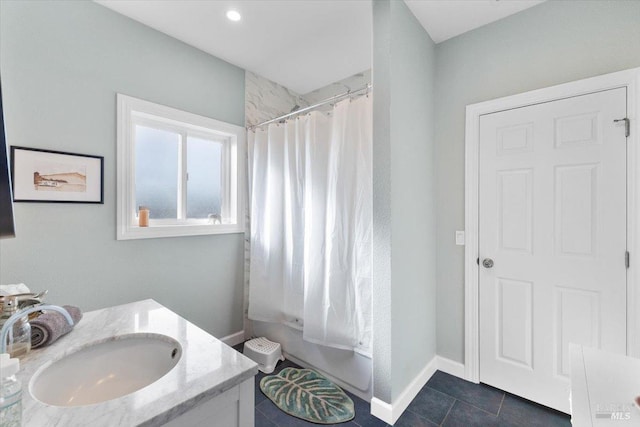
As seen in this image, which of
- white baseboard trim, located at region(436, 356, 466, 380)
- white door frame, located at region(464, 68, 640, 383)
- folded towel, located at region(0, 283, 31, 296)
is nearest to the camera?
folded towel, located at region(0, 283, 31, 296)

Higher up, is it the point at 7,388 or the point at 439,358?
the point at 7,388

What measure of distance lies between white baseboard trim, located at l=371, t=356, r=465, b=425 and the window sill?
1.71 metres

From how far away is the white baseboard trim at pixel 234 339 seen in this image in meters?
2.44

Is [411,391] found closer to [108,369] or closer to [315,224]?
[315,224]

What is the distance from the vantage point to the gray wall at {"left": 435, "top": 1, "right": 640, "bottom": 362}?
155cm

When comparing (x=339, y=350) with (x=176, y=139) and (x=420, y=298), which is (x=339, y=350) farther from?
(x=176, y=139)

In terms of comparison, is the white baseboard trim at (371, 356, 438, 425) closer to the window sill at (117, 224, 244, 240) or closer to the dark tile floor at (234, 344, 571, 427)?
the dark tile floor at (234, 344, 571, 427)

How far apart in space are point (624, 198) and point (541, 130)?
57 cm

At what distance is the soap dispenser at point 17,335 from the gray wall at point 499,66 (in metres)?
2.28

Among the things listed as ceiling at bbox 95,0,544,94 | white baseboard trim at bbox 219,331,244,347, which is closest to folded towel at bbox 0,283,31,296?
white baseboard trim at bbox 219,331,244,347

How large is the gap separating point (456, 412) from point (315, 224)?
4.84 feet

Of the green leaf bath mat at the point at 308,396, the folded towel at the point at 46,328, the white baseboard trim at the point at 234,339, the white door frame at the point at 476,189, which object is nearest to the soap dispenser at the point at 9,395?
the folded towel at the point at 46,328

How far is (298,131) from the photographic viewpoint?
2.16m

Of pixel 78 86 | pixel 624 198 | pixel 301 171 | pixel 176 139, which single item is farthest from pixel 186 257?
pixel 624 198
